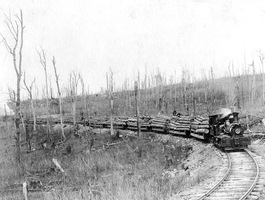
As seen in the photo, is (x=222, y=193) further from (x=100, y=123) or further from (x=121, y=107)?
(x=121, y=107)

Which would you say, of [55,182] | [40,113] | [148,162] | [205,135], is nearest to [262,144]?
[205,135]

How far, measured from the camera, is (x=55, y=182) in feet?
61.8

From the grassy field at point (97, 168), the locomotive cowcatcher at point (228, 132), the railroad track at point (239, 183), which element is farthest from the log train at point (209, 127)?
the railroad track at point (239, 183)

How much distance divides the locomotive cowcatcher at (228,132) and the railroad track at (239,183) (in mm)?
2411

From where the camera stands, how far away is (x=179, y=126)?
26.7 meters

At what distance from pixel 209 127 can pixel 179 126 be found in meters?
6.62

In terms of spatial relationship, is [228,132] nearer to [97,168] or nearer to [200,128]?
[200,128]

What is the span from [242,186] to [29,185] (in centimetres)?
1298

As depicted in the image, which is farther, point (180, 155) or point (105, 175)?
point (180, 155)

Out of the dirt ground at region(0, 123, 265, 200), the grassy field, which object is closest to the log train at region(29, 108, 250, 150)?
the dirt ground at region(0, 123, 265, 200)

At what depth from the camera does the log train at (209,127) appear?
17.0m

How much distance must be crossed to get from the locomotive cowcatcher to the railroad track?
7.91ft

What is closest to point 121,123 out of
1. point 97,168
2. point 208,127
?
point 97,168

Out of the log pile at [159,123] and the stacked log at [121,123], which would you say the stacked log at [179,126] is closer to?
the log pile at [159,123]
